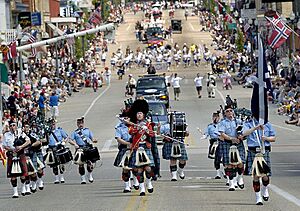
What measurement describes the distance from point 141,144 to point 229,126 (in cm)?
194

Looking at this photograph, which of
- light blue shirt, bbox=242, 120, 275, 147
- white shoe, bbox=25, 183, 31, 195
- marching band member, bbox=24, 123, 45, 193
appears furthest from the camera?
marching band member, bbox=24, 123, 45, 193

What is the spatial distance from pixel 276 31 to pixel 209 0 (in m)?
86.6

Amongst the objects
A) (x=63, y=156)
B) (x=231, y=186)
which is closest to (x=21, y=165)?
(x=63, y=156)

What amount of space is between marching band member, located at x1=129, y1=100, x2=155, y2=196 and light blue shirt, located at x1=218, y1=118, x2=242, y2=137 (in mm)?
1499

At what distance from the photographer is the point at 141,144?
22.2 metres

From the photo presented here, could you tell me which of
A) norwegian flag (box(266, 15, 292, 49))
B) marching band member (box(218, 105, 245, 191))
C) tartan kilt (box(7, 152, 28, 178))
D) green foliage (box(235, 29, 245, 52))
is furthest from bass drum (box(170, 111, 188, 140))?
green foliage (box(235, 29, 245, 52))

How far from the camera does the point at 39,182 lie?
84.1 ft

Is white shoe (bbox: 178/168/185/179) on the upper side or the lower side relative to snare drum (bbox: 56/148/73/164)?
lower

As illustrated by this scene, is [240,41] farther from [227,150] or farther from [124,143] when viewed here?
[124,143]

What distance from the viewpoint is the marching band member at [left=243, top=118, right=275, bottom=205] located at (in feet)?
64.8

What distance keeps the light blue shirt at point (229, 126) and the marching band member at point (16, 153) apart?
16.0 feet

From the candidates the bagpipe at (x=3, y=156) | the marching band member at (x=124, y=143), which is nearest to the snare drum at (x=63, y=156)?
the marching band member at (x=124, y=143)

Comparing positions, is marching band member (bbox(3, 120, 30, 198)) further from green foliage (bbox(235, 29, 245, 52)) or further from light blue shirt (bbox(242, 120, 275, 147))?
green foliage (bbox(235, 29, 245, 52))

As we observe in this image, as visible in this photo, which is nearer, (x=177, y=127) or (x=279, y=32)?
(x=177, y=127)
